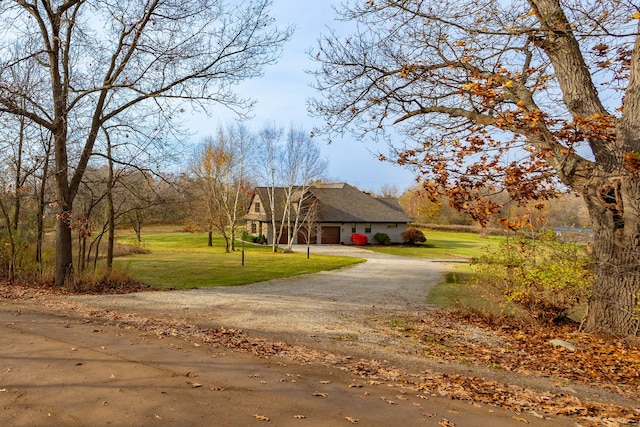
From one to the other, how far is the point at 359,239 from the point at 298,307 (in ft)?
112

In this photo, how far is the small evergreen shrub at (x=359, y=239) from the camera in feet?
148

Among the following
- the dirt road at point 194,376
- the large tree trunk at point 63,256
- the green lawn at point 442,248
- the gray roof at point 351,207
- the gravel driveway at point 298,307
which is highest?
the gray roof at point 351,207

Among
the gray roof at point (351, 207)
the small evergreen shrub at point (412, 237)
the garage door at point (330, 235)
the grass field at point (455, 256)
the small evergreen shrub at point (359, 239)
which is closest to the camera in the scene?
the grass field at point (455, 256)

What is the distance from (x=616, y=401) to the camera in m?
5.20

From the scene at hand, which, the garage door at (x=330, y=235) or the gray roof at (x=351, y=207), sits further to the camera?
the gray roof at (x=351, y=207)

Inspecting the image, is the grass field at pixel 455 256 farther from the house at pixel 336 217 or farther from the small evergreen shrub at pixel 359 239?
the house at pixel 336 217

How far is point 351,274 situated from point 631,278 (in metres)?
15.1

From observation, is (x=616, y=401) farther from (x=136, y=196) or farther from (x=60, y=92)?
(x=60, y=92)

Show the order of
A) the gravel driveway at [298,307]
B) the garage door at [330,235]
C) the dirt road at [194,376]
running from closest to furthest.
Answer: the dirt road at [194,376], the gravel driveway at [298,307], the garage door at [330,235]

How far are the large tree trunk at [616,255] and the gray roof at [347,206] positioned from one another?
35.4m

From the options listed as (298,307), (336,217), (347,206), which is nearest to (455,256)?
(336,217)

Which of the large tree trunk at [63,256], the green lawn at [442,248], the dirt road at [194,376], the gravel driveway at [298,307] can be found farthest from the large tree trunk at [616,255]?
the green lawn at [442,248]

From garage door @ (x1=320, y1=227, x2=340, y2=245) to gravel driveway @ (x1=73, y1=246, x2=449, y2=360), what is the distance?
27.8 meters

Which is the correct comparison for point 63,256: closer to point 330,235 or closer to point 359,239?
point 359,239
